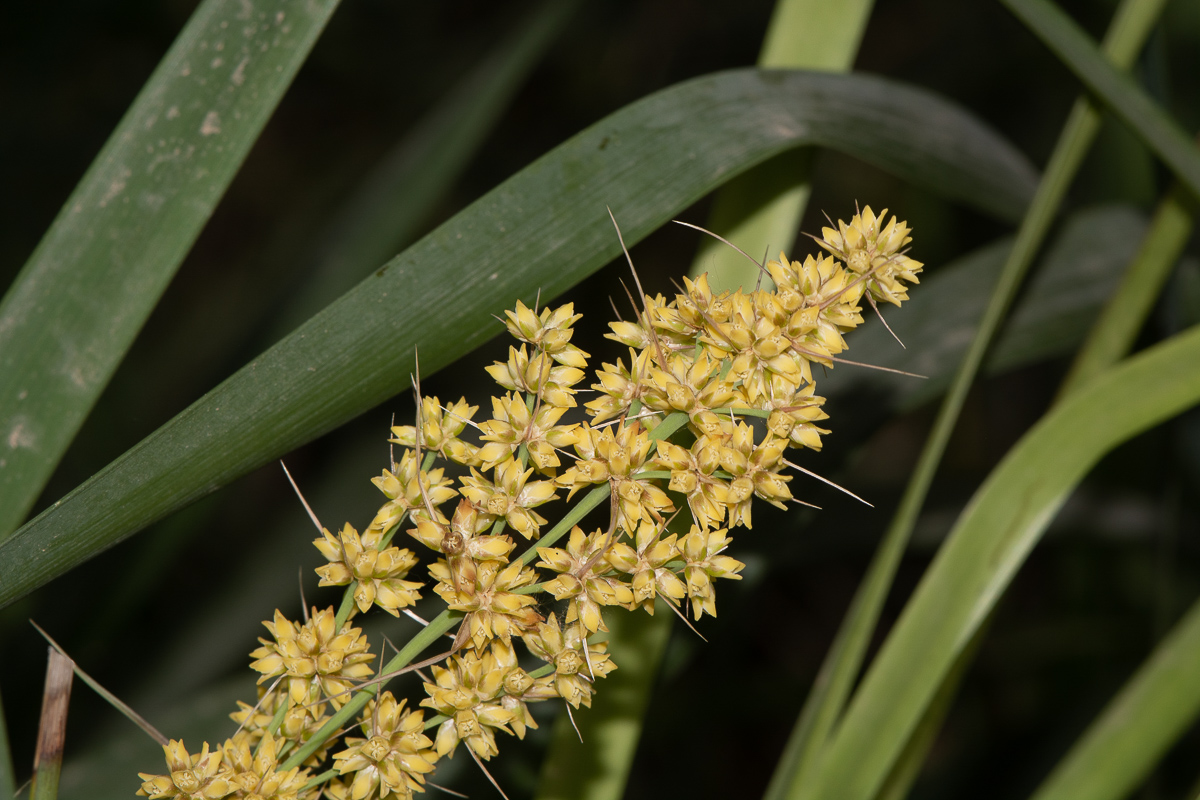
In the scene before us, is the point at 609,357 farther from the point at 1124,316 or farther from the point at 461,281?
the point at 461,281

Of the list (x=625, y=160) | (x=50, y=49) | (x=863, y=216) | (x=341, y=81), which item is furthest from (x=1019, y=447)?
(x=341, y=81)

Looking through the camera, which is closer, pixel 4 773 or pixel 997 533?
pixel 4 773

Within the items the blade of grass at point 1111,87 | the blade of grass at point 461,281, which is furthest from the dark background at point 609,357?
the blade of grass at point 461,281

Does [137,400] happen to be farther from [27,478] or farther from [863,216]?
[863,216]

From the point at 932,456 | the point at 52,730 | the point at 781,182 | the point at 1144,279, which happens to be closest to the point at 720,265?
the point at 781,182

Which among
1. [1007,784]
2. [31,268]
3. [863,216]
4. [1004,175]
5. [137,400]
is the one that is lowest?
[1007,784]

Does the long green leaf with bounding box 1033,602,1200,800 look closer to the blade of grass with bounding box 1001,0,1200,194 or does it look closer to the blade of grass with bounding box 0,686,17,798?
the blade of grass with bounding box 1001,0,1200,194
